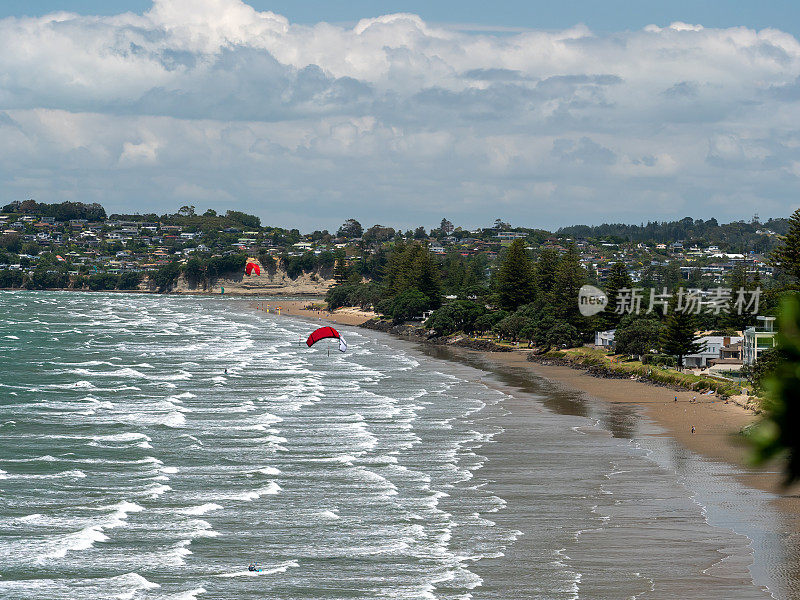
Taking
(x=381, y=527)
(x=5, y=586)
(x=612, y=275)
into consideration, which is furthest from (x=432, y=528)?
(x=612, y=275)

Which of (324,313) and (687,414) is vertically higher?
(687,414)

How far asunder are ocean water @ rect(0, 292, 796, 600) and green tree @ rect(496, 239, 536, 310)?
145 feet

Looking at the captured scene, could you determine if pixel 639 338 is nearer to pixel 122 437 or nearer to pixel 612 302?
pixel 612 302

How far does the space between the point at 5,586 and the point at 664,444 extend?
87.8ft

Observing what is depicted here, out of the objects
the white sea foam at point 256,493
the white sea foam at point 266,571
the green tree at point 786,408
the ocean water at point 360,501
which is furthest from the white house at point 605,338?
the green tree at point 786,408

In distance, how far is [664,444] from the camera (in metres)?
39.0

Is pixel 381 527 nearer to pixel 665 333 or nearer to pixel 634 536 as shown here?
pixel 634 536

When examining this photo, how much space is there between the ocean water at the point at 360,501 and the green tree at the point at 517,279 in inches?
1743

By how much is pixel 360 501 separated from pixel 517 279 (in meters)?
72.3

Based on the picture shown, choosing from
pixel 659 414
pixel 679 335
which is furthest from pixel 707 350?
pixel 659 414

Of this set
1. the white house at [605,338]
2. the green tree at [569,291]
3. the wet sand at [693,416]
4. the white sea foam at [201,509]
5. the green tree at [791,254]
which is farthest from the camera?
the green tree at [569,291]

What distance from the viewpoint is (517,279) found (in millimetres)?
99188

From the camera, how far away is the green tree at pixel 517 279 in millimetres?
98562

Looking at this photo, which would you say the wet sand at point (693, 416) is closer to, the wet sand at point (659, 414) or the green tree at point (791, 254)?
the wet sand at point (659, 414)
